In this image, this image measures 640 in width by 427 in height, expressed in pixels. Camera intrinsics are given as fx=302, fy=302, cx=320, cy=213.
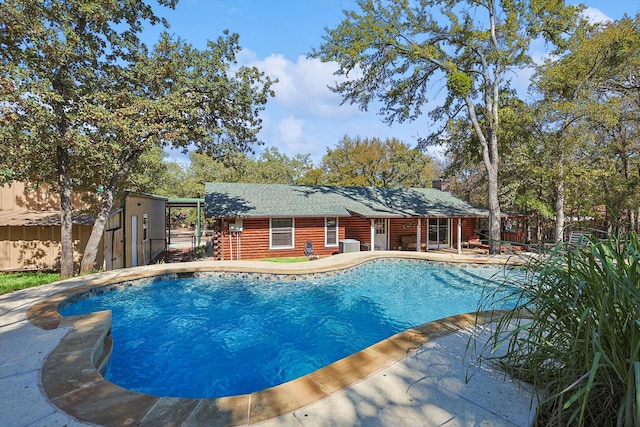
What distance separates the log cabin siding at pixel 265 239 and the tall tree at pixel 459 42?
794 cm

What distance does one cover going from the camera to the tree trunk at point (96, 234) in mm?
9641

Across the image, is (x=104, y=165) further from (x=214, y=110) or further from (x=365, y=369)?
(x=365, y=369)

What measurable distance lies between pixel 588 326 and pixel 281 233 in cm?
1312

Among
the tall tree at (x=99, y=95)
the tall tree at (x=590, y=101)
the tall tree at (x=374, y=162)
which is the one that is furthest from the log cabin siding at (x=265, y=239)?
the tall tree at (x=374, y=162)

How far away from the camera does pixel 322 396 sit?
9.52 ft

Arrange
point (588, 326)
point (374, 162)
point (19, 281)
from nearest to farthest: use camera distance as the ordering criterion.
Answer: point (588, 326) → point (19, 281) → point (374, 162)

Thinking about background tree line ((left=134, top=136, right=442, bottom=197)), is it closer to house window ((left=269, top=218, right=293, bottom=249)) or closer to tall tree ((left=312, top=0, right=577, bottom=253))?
tall tree ((left=312, top=0, right=577, bottom=253))

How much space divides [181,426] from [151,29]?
1189 cm

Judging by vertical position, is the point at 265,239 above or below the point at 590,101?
below

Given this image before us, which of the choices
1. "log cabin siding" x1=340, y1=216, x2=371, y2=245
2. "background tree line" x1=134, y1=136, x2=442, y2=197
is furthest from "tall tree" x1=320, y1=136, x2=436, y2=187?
"log cabin siding" x1=340, y1=216, x2=371, y2=245

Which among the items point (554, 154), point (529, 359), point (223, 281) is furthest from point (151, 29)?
point (554, 154)

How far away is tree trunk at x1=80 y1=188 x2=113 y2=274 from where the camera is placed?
9.64m

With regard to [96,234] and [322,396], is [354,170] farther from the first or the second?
[322,396]

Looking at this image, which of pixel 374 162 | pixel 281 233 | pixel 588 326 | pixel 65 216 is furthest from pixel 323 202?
pixel 588 326
